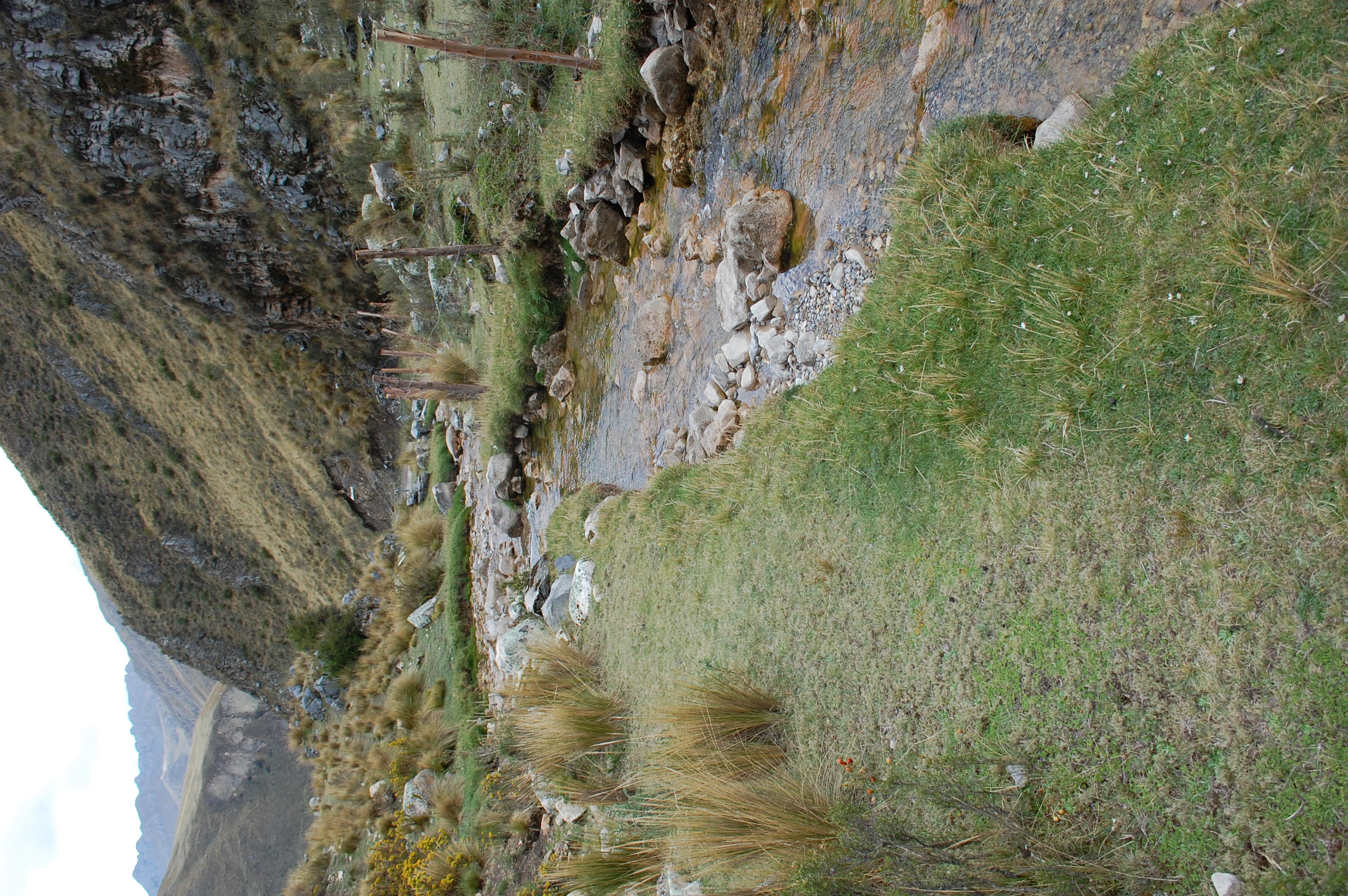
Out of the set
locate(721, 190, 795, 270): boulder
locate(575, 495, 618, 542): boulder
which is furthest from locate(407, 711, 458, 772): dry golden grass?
locate(721, 190, 795, 270): boulder

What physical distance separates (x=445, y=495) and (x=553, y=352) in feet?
16.2

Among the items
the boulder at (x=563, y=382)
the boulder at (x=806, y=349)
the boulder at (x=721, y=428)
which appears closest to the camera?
the boulder at (x=806, y=349)

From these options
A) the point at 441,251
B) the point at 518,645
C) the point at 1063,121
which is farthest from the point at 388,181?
the point at 1063,121

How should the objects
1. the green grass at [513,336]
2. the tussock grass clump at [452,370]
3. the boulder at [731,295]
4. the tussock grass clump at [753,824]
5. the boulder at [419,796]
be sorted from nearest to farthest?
the tussock grass clump at [753,824], the boulder at [731,295], the green grass at [513,336], the boulder at [419,796], the tussock grass clump at [452,370]

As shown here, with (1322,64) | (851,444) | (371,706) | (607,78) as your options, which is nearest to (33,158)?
(371,706)

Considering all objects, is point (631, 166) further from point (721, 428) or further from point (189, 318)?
point (189, 318)

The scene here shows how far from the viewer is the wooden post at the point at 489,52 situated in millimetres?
4652

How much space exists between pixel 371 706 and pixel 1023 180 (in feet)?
39.1

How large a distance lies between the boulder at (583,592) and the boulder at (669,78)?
3.12m

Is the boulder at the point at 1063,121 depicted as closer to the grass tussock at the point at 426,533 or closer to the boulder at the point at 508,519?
the boulder at the point at 508,519

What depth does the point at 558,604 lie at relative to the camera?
6.67m

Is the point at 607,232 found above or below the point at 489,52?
below

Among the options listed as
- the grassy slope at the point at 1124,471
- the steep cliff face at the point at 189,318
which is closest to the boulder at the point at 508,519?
the grassy slope at the point at 1124,471

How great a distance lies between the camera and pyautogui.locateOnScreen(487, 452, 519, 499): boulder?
27.6 feet
